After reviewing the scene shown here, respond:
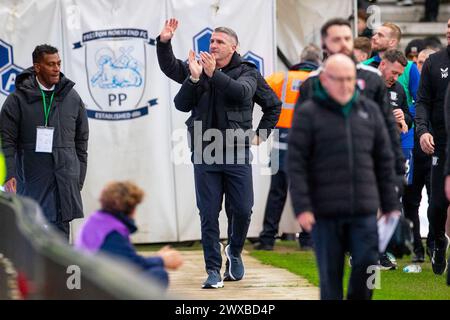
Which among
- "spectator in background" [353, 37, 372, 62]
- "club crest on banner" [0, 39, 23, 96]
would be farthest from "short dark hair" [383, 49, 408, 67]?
"club crest on banner" [0, 39, 23, 96]

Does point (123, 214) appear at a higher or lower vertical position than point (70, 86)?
lower

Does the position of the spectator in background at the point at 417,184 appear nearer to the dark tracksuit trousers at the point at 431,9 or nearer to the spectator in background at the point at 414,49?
the spectator in background at the point at 414,49

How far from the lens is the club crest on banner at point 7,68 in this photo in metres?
13.5

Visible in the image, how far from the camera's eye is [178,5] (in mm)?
13875

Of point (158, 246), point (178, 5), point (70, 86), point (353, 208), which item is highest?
point (178, 5)

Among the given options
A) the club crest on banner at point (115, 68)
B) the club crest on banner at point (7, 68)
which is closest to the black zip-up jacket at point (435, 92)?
the club crest on banner at point (115, 68)

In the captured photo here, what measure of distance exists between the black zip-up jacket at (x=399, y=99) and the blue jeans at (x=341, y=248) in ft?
14.2

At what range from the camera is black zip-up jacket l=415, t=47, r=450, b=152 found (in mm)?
11312

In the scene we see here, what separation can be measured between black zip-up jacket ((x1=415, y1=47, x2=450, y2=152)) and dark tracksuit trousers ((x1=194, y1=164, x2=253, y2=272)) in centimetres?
179

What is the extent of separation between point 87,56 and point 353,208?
272 inches

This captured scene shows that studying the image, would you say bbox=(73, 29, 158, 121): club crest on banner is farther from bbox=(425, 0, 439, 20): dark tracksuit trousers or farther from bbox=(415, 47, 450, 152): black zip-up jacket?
bbox=(425, 0, 439, 20): dark tracksuit trousers
